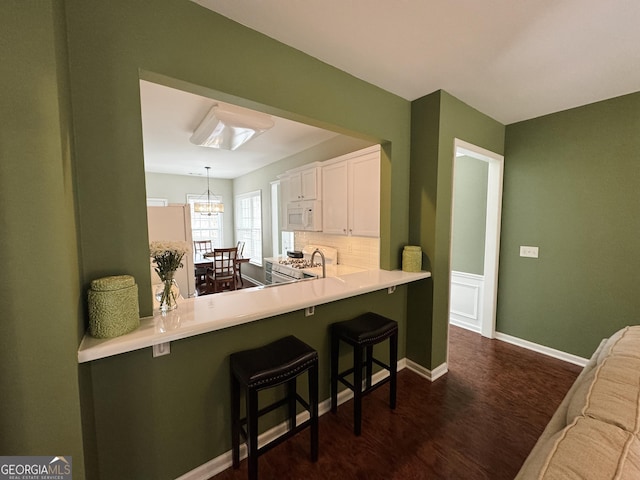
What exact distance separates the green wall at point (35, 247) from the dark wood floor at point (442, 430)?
1.10 m

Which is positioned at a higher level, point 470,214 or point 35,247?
point 470,214

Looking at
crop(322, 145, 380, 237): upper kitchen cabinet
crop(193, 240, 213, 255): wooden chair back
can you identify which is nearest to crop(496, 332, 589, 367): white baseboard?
crop(322, 145, 380, 237): upper kitchen cabinet

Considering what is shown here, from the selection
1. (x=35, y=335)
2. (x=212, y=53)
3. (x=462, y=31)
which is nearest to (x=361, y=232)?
Answer: (x=462, y=31)

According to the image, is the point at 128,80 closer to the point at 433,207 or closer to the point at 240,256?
the point at 433,207

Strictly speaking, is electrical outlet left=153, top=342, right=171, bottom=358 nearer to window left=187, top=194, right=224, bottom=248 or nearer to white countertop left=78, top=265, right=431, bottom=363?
white countertop left=78, top=265, right=431, bottom=363

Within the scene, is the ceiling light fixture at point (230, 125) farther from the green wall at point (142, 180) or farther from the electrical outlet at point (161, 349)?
the electrical outlet at point (161, 349)

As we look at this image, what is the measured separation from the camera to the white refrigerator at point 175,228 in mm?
3070

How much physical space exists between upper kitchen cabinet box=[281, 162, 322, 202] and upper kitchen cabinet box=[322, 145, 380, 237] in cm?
9

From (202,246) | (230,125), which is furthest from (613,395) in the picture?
(202,246)

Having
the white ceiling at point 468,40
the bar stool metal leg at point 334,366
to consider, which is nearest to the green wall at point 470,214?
the white ceiling at point 468,40

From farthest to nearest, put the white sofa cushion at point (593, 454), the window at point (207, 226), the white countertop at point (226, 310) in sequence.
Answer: the window at point (207, 226) < the white countertop at point (226, 310) < the white sofa cushion at point (593, 454)

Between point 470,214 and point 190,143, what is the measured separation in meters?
4.12

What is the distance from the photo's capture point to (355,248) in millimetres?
3486

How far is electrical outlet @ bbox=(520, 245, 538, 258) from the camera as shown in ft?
9.57
